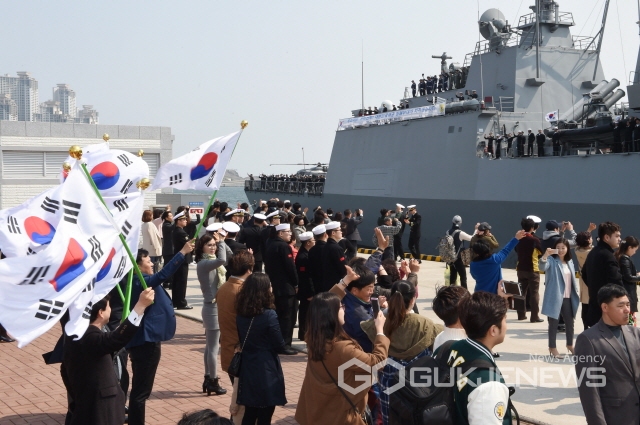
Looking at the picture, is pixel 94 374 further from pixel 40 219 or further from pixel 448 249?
pixel 448 249

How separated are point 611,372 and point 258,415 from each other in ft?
8.09

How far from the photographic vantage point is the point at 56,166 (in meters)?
21.5

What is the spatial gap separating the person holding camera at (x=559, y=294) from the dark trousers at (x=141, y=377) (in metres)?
4.64

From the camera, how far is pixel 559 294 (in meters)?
8.51

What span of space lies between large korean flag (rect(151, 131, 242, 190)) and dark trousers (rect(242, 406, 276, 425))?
8.69 feet

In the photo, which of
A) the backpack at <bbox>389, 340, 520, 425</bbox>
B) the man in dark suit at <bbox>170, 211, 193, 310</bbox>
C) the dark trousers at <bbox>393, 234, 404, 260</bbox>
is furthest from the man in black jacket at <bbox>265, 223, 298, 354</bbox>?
the dark trousers at <bbox>393, 234, 404, 260</bbox>

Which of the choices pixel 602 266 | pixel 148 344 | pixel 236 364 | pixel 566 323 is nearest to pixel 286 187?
pixel 566 323

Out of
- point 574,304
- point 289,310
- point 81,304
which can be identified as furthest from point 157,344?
point 574,304

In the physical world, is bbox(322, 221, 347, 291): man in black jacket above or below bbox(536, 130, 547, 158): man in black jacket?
below

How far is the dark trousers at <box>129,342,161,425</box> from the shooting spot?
5941mm

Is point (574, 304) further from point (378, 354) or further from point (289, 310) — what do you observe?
point (378, 354)

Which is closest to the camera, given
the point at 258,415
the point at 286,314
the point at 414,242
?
the point at 258,415

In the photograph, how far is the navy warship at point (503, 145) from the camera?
18777 mm

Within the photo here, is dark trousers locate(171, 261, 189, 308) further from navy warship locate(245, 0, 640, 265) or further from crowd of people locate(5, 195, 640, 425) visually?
navy warship locate(245, 0, 640, 265)
